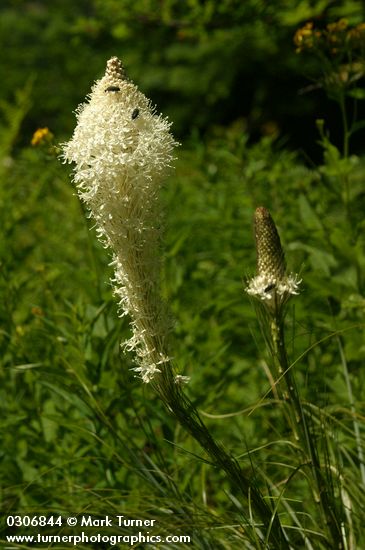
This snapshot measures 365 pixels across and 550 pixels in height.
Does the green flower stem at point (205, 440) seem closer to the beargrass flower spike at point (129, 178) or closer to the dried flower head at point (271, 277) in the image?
the beargrass flower spike at point (129, 178)

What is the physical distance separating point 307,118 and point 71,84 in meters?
3.88

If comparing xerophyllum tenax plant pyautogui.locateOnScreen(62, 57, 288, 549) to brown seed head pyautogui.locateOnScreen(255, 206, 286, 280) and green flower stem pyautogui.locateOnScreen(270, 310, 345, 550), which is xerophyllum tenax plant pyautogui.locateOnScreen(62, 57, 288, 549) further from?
brown seed head pyautogui.locateOnScreen(255, 206, 286, 280)

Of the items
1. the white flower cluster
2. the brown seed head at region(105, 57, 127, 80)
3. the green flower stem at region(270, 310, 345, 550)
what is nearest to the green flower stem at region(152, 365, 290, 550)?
the green flower stem at region(270, 310, 345, 550)

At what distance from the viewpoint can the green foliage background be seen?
250cm

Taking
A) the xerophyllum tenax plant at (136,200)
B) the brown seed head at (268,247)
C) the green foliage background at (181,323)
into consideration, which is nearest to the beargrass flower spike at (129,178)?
the xerophyllum tenax plant at (136,200)

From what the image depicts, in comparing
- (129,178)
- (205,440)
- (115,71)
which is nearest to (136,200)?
(129,178)

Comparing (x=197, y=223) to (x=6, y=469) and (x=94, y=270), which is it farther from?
(x=6, y=469)

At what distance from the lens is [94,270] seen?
2979mm

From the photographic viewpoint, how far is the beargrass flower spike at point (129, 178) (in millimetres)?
1671

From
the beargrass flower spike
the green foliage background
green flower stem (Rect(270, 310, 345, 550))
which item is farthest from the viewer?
the green foliage background

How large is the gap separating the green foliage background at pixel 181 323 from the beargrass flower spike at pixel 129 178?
15 cm

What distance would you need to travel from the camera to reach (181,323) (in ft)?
11.0

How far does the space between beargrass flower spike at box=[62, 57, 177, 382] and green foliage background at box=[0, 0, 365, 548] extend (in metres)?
0.15

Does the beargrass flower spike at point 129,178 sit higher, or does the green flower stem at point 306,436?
the beargrass flower spike at point 129,178
